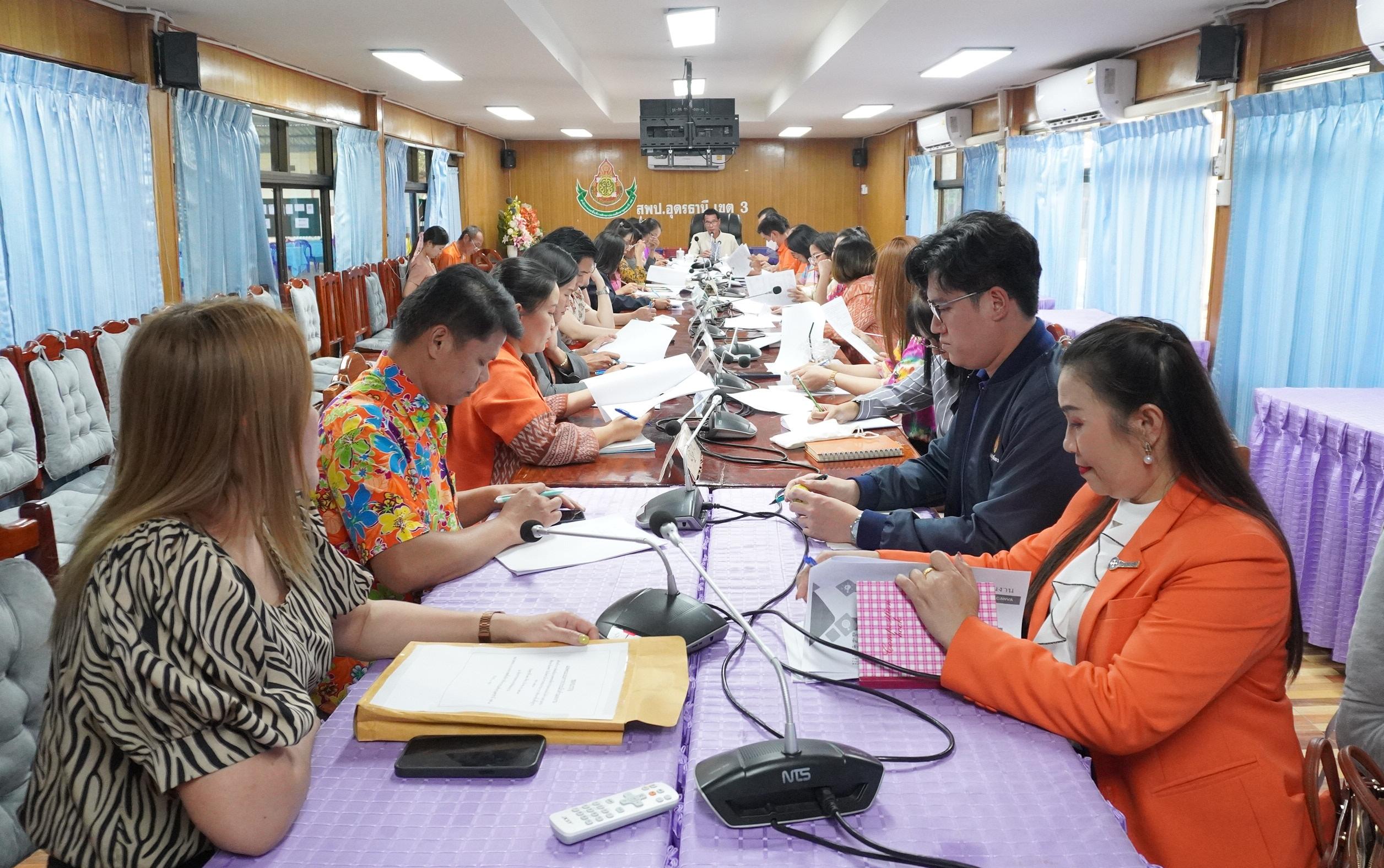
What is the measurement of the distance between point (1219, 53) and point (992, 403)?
3.87 metres

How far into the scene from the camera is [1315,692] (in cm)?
289

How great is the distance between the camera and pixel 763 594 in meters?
1.63

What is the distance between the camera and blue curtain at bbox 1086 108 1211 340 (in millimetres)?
5301

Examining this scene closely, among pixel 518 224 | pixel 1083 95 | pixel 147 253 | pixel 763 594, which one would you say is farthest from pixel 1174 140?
pixel 518 224

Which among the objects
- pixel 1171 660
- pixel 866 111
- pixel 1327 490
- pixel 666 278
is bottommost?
pixel 1327 490

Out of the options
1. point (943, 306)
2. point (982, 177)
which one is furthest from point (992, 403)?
point (982, 177)

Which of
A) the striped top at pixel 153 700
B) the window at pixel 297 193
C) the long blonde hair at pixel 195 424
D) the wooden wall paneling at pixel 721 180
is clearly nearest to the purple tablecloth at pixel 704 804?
the striped top at pixel 153 700

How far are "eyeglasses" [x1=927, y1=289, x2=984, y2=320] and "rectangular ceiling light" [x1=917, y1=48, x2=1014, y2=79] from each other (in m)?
4.71

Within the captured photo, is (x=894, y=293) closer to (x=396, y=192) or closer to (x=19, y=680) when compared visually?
(x=19, y=680)

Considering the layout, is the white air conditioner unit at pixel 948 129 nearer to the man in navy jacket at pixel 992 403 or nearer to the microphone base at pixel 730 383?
the microphone base at pixel 730 383

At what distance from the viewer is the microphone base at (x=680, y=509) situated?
1.96m

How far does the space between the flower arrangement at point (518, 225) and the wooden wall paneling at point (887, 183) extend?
181 inches

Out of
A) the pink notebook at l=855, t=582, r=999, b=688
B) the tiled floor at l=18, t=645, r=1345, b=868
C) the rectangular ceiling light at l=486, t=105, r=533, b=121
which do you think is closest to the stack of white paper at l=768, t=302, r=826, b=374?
the tiled floor at l=18, t=645, r=1345, b=868

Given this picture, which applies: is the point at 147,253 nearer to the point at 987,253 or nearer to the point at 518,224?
the point at 987,253
